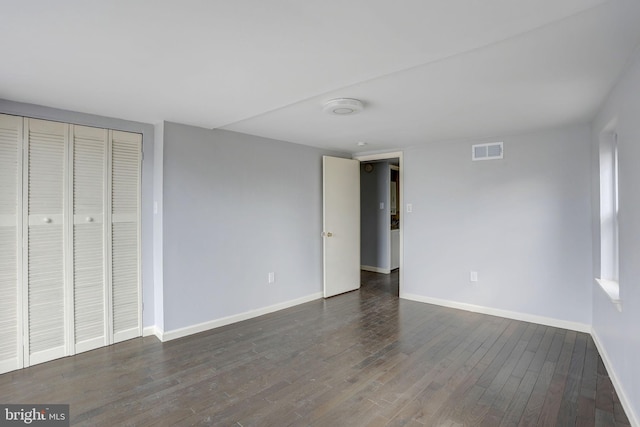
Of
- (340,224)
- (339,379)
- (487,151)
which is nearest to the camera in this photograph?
(339,379)

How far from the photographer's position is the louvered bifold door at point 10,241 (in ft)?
8.76

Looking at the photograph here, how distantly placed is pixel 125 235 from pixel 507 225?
13.8ft

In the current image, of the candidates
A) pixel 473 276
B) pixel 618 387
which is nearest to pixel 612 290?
pixel 618 387

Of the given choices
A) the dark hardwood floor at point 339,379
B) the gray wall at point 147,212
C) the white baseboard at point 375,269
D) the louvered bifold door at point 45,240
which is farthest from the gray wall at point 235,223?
the white baseboard at point 375,269

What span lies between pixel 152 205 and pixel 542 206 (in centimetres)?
422

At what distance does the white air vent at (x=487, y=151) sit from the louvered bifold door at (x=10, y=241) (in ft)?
15.2

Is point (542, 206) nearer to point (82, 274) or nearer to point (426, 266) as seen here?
point (426, 266)

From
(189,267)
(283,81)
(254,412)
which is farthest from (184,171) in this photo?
(254,412)

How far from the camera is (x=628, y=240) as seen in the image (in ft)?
6.88

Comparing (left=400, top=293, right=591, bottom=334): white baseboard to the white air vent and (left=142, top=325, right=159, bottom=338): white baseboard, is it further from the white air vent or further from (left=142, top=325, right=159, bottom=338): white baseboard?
(left=142, top=325, right=159, bottom=338): white baseboard

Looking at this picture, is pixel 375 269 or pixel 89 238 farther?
pixel 375 269

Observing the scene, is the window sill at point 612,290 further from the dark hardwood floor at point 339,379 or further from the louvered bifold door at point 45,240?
the louvered bifold door at point 45,240

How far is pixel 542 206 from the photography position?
12.2 ft

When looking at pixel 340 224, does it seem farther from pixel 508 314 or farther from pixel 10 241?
pixel 10 241
